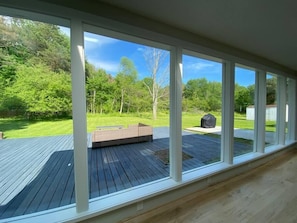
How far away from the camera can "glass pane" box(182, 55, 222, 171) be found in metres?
2.62

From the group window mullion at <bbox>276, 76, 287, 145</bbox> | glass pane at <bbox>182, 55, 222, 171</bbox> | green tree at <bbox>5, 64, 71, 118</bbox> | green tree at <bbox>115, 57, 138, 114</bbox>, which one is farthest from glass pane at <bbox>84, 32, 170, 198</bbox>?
window mullion at <bbox>276, 76, 287, 145</bbox>

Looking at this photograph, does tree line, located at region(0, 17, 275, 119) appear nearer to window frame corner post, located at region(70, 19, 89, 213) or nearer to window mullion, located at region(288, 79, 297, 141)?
window frame corner post, located at region(70, 19, 89, 213)

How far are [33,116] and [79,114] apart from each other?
0.46 meters

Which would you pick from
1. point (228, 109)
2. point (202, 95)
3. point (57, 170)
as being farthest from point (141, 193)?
point (228, 109)

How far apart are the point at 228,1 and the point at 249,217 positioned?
2423 mm

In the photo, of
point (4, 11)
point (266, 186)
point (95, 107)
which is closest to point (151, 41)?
point (95, 107)

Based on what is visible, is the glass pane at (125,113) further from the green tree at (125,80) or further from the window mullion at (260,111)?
the window mullion at (260,111)

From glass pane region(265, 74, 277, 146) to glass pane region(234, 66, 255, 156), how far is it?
60 cm

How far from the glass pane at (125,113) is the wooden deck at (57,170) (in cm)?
1

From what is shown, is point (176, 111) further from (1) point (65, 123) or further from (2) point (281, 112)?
(2) point (281, 112)

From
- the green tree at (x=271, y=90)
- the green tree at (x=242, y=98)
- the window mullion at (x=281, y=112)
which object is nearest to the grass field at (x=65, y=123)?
the green tree at (x=242, y=98)

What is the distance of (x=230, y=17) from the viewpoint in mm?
1888

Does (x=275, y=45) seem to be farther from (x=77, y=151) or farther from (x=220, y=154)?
(x=77, y=151)

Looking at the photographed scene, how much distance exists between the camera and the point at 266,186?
104 inches
